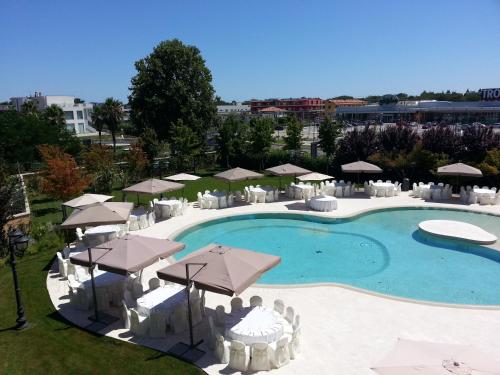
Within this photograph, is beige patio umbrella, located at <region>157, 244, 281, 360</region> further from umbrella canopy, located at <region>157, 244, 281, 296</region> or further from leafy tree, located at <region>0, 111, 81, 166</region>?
leafy tree, located at <region>0, 111, 81, 166</region>

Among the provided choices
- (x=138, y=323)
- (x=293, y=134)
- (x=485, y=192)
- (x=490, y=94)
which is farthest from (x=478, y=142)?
(x=490, y=94)

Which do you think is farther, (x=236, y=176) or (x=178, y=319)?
(x=236, y=176)

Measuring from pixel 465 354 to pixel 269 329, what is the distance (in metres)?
4.05

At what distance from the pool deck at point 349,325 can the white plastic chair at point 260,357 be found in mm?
313

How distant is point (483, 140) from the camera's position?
84.0 ft

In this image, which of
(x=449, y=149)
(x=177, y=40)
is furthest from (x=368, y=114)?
(x=449, y=149)

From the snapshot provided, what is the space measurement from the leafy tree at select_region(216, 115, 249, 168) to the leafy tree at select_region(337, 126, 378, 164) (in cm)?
942

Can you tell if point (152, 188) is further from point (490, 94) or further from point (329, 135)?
point (490, 94)

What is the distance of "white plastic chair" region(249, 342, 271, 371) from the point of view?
26.8ft

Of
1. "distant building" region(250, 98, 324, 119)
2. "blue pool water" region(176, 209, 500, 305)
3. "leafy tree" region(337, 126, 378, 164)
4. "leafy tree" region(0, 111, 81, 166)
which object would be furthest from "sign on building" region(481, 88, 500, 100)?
"leafy tree" region(0, 111, 81, 166)

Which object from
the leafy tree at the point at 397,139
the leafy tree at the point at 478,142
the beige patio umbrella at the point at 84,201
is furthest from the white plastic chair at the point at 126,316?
the leafy tree at the point at 478,142

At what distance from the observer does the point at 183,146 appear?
3306 cm

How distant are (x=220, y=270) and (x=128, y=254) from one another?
2777mm

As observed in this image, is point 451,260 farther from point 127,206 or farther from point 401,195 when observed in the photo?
point 127,206
